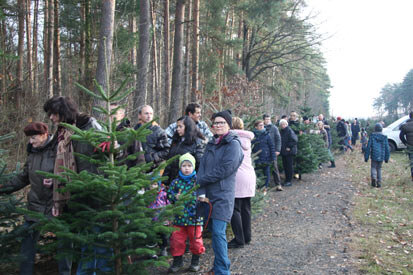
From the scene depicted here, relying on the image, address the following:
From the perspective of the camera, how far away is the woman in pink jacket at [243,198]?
5512 mm

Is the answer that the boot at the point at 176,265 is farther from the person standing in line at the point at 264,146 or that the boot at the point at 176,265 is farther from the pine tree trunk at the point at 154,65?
the pine tree trunk at the point at 154,65

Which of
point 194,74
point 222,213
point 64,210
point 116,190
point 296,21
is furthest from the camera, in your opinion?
point 296,21

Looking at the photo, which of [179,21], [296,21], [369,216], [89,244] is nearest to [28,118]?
Result: [179,21]

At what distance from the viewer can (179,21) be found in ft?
48.2

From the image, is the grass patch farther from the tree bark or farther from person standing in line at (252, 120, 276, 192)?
the tree bark

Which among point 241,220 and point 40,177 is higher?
point 40,177

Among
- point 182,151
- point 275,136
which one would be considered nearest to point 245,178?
point 182,151

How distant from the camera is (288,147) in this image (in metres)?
10.8

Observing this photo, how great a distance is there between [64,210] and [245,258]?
2.86m

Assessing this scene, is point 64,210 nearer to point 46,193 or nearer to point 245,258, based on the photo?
point 46,193

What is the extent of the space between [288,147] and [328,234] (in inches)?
181

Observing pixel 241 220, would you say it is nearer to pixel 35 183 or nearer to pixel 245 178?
pixel 245 178

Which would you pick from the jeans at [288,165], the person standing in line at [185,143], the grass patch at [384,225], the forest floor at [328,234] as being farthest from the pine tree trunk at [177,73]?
the person standing in line at [185,143]

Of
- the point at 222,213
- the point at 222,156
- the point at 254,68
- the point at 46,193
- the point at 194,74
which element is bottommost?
the point at 222,213
